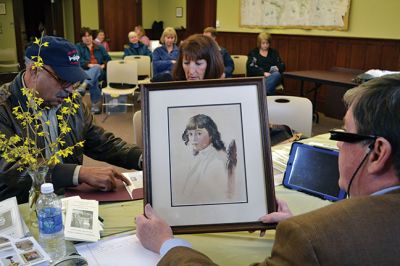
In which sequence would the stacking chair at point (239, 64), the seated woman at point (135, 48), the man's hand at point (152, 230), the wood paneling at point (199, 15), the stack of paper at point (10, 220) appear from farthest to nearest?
the wood paneling at point (199, 15) → the seated woman at point (135, 48) → the stacking chair at point (239, 64) → the stack of paper at point (10, 220) → the man's hand at point (152, 230)

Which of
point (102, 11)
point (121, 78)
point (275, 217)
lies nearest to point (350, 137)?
point (275, 217)

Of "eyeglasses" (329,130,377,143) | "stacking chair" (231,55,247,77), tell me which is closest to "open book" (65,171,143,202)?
"eyeglasses" (329,130,377,143)

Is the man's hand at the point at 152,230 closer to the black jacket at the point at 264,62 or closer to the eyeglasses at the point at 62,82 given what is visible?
the eyeglasses at the point at 62,82

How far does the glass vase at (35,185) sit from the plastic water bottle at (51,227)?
0.07 metres

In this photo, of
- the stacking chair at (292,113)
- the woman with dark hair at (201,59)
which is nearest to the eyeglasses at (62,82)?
the woman with dark hair at (201,59)

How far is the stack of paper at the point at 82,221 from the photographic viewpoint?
1.24 m

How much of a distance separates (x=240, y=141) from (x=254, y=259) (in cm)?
34

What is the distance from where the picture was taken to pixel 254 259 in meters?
1.18

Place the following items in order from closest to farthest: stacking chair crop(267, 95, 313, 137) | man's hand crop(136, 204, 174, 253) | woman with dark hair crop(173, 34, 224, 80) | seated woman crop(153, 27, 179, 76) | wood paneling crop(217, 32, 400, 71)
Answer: man's hand crop(136, 204, 174, 253) < woman with dark hair crop(173, 34, 224, 80) < stacking chair crop(267, 95, 313, 137) < wood paneling crop(217, 32, 400, 71) < seated woman crop(153, 27, 179, 76)

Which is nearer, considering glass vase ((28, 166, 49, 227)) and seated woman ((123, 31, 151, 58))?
glass vase ((28, 166, 49, 227))

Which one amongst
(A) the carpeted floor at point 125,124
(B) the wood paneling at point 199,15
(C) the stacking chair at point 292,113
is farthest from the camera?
(B) the wood paneling at point 199,15

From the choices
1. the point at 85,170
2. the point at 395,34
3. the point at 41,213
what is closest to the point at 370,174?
the point at 41,213

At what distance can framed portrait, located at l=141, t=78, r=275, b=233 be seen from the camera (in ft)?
3.97

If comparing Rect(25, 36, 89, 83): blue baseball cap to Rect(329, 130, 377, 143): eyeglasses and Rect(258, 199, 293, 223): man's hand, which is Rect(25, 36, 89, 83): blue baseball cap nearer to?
Rect(258, 199, 293, 223): man's hand
